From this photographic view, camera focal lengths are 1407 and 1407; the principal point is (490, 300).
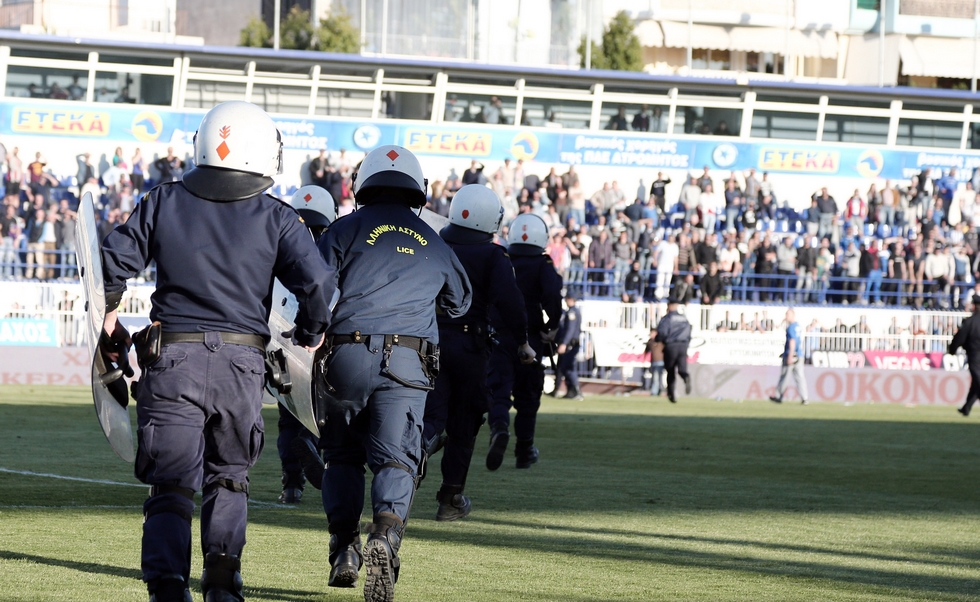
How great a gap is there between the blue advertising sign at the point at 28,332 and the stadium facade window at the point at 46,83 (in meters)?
12.5

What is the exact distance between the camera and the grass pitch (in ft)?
22.1

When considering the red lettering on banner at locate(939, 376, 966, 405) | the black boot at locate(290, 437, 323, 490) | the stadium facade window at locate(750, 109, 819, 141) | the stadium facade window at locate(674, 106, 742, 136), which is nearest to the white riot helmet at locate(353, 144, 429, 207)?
the black boot at locate(290, 437, 323, 490)

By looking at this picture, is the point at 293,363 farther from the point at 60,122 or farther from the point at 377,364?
the point at 60,122

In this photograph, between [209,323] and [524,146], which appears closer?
[209,323]

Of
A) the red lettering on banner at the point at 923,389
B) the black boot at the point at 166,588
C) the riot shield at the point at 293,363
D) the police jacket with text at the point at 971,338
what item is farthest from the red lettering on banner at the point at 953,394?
the black boot at the point at 166,588

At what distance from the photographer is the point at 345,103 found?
132ft

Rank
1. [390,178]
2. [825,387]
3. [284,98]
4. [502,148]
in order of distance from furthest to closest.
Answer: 1. [284,98]
2. [502,148]
3. [825,387]
4. [390,178]

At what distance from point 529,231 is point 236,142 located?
750 cm

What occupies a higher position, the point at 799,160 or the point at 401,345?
the point at 401,345

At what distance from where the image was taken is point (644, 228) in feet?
108

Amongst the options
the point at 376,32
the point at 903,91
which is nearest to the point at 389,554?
the point at 903,91

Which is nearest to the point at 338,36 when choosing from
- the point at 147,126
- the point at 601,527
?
the point at 147,126

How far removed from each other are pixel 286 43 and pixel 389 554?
152ft

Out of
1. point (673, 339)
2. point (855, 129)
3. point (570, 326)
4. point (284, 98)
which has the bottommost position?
point (673, 339)
